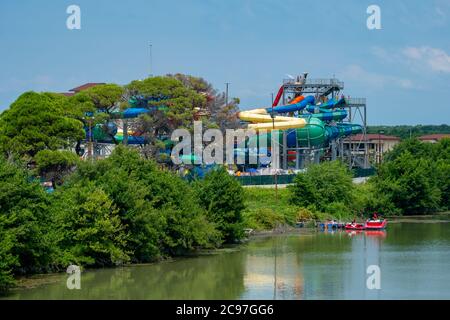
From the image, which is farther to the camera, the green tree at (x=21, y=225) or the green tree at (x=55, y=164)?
the green tree at (x=55, y=164)

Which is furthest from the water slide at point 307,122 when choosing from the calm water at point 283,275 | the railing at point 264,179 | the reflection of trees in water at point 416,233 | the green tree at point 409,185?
the calm water at point 283,275

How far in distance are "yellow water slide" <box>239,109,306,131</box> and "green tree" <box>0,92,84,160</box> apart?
23475mm

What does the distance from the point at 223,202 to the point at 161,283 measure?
10.4 meters

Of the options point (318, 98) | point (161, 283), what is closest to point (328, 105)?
point (318, 98)

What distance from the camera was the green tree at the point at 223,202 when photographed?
42656 mm

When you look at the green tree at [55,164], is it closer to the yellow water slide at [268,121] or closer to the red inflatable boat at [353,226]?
the red inflatable boat at [353,226]

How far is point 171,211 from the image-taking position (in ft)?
124

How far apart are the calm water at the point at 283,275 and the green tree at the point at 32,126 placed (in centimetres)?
1159

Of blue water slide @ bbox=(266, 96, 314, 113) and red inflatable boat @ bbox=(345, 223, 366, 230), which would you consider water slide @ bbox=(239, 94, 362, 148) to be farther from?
red inflatable boat @ bbox=(345, 223, 366, 230)

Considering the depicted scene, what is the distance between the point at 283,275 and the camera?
34.3 meters

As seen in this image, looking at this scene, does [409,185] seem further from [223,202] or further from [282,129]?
[223,202]

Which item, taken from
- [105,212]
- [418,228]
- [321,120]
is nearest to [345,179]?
[418,228]

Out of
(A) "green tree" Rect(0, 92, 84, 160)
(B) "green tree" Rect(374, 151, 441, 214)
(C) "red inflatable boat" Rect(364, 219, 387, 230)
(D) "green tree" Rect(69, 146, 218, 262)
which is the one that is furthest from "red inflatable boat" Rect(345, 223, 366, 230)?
(A) "green tree" Rect(0, 92, 84, 160)
